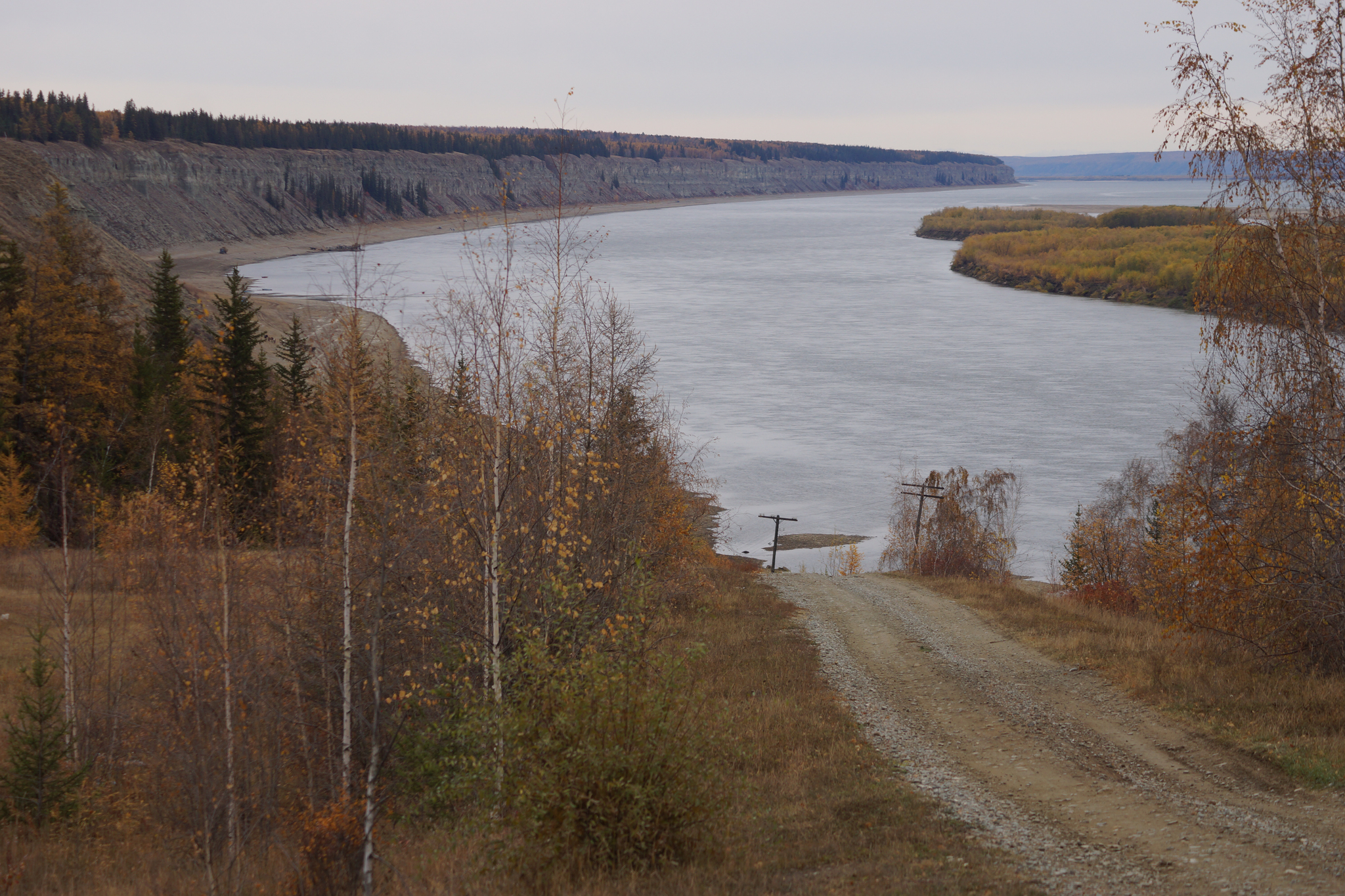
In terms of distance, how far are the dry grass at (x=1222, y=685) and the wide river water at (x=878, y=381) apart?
36.3 ft

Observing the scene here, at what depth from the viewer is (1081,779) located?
11.1 meters

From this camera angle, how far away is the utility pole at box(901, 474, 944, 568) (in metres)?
37.7

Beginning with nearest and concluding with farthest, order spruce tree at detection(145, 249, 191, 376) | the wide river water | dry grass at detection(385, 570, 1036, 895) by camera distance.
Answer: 1. dry grass at detection(385, 570, 1036, 895)
2. spruce tree at detection(145, 249, 191, 376)
3. the wide river water

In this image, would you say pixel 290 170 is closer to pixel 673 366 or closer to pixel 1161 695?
pixel 673 366

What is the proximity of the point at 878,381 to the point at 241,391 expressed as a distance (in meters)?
41.9

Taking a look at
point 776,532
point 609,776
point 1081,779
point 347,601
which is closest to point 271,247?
point 776,532

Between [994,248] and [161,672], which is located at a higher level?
[994,248]

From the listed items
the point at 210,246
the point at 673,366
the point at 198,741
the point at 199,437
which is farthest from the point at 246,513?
the point at 210,246

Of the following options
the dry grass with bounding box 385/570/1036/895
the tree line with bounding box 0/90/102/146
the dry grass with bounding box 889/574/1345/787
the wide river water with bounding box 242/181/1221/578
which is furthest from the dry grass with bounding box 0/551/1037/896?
the tree line with bounding box 0/90/102/146

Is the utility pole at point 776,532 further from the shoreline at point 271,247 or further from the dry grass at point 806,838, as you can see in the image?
the shoreline at point 271,247

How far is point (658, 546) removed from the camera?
78.0 feet

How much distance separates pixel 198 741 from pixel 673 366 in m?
54.2

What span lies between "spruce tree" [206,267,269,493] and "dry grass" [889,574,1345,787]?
92.7 ft

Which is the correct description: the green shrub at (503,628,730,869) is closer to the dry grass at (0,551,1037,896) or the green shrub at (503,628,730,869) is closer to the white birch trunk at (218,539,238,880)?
the dry grass at (0,551,1037,896)
